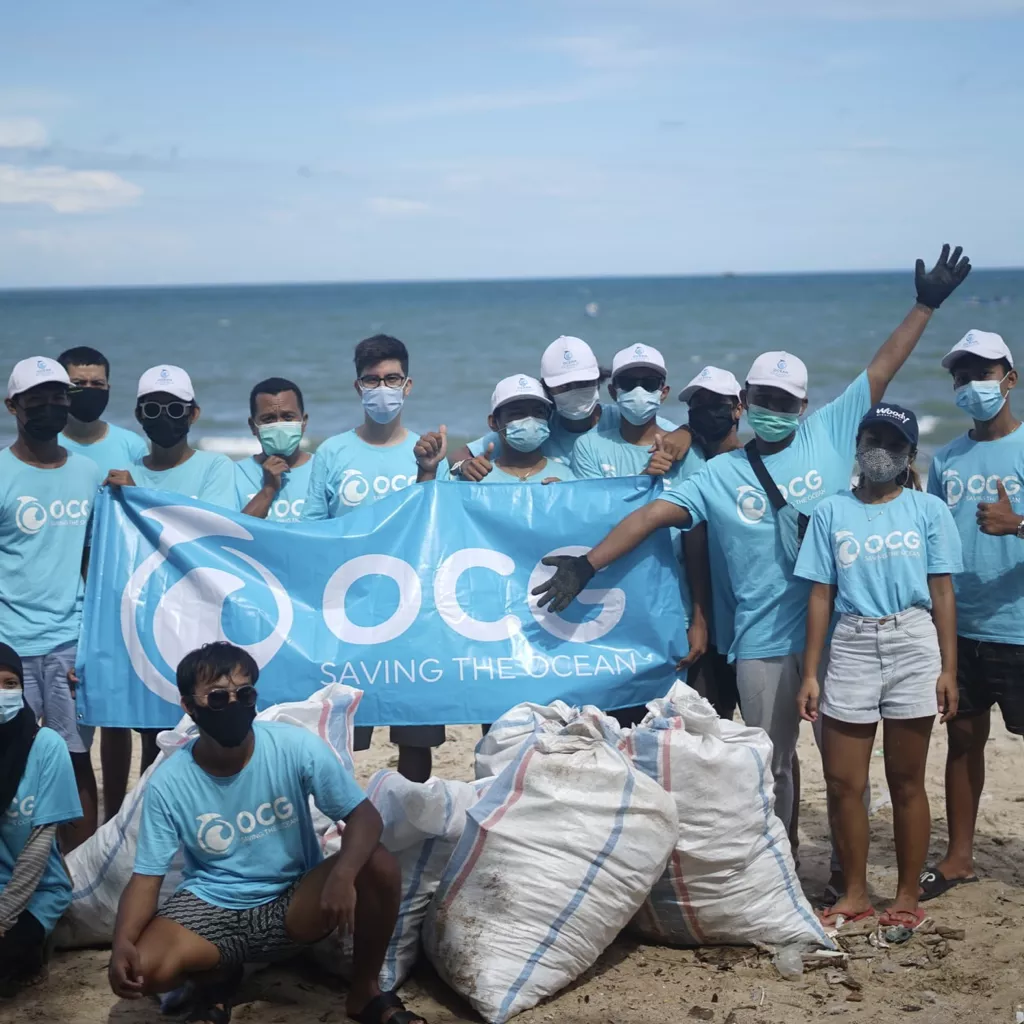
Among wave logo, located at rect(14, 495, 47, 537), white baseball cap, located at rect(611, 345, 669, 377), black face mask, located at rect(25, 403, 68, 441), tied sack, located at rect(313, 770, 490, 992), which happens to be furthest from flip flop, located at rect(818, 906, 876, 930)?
black face mask, located at rect(25, 403, 68, 441)

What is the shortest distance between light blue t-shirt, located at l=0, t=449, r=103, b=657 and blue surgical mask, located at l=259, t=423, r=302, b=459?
0.82 metres

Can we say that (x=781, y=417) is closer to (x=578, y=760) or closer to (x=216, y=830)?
(x=578, y=760)

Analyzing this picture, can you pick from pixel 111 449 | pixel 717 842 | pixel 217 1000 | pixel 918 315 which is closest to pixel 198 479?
pixel 111 449

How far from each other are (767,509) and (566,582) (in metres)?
0.87

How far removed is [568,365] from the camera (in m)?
5.82

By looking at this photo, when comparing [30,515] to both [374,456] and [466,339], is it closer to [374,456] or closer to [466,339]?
[374,456]

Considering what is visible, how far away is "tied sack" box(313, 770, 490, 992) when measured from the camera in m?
4.39

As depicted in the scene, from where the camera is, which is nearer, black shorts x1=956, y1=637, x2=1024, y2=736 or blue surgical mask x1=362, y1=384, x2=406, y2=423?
black shorts x1=956, y1=637, x2=1024, y2=736

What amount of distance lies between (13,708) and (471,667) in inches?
73.1

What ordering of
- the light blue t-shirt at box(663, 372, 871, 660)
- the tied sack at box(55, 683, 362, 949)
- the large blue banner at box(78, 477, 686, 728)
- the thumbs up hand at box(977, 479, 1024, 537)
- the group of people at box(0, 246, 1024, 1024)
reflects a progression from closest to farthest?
the group of people at box(0, 246, 1024, 1024) < the tied sack at box(55, 683, 362, 949) < the thumbs up hand at box(977, 479, 1024, 537) < the light blue t-shirt at box(663, 372, 871, 660) < the large blue banner at box(78, 477, 686, 728)

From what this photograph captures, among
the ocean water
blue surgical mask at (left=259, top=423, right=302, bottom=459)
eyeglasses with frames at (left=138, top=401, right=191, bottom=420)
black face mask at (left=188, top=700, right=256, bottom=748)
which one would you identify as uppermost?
the ocean water

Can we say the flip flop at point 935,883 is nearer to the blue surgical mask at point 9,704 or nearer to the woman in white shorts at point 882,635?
the woman in white shorts at point 882,635

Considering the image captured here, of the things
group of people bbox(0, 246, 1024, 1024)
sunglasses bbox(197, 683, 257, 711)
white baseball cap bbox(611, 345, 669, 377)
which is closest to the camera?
sunglasses bbox(197, 683, 257, 711)

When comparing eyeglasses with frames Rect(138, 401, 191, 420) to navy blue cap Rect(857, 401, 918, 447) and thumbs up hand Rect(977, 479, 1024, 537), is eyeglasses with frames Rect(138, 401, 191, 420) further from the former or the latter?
thumbs up hand Rect(977, 479, 1024, 537)
